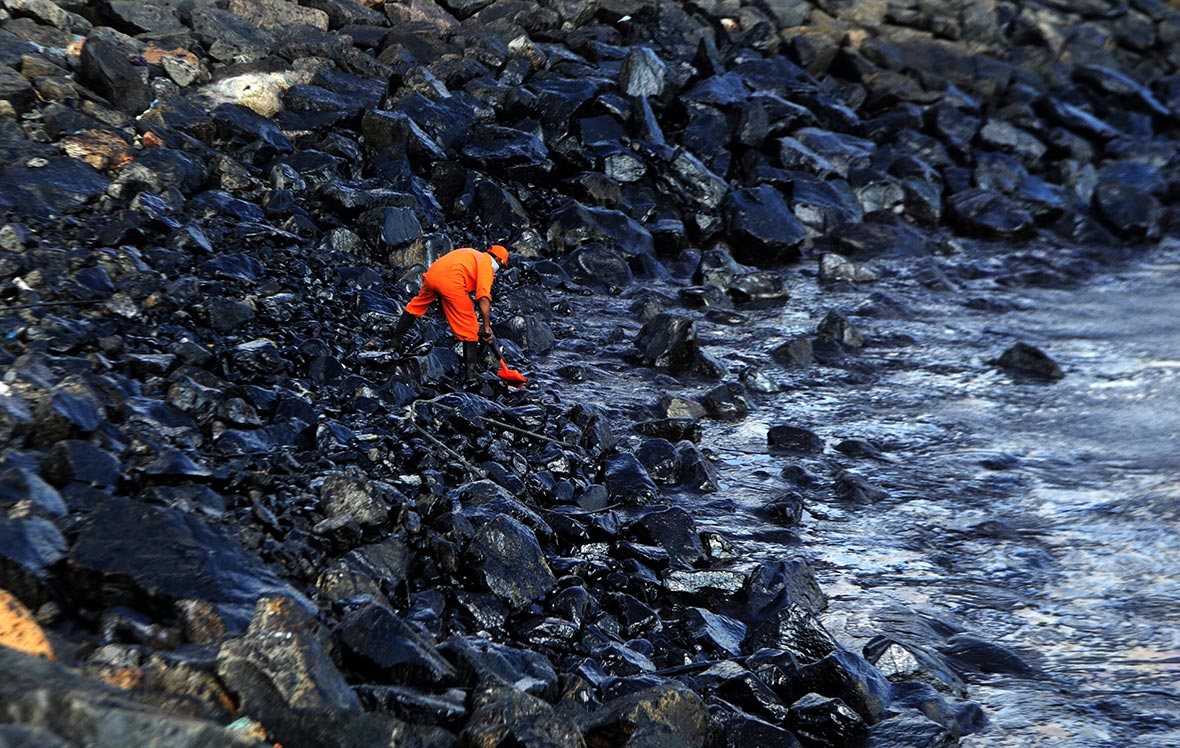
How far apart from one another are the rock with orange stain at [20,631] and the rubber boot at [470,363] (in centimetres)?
456

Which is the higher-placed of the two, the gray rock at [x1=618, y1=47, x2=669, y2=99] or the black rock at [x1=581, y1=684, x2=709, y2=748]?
the gray rock at [x1=618, y1=47, x2=669, y2=99]

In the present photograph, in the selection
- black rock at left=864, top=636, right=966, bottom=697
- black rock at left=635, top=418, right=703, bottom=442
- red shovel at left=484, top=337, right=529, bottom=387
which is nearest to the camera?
black rock at left=864, top=636, right=966, bottom=697

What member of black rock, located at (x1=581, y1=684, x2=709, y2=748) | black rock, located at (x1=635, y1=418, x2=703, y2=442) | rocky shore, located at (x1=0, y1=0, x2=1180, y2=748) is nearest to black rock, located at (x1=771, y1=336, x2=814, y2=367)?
rocky shore, located at (x1=0, y1=0, x2=1180, y2=748)

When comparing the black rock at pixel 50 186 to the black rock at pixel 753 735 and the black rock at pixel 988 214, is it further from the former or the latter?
the black rock at pixel 988 214

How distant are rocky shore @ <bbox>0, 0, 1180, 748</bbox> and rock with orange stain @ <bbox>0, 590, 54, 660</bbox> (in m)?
0.01

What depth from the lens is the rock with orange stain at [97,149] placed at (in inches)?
357

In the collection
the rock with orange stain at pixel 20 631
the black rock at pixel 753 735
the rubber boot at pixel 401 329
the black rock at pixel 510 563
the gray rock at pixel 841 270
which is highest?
the gray rock at pixel 841 270

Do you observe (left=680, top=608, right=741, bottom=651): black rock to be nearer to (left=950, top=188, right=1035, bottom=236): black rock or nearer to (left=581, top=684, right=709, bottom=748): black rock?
(left=581, top=684, right=709, bottom=748): black rock

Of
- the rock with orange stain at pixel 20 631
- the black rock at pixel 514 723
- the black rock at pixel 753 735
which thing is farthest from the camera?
the black rock at pixel 753 735

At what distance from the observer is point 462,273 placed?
788 centimetres

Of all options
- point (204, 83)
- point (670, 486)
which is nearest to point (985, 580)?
point (670, 486)

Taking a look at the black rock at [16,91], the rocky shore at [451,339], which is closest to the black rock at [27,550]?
the rocky shore at [451,339]

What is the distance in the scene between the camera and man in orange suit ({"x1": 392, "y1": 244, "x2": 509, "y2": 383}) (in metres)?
7.86

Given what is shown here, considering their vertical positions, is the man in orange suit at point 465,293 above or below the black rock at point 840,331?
below
